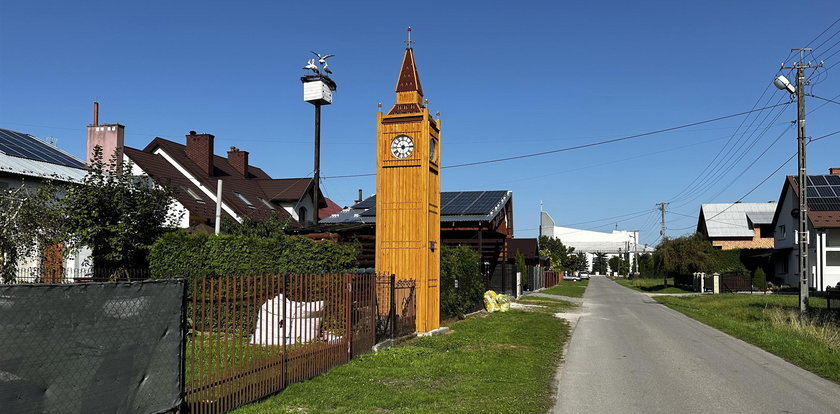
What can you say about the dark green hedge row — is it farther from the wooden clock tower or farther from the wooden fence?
the wooden fence

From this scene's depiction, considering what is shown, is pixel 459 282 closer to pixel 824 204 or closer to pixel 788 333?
pixel 788 333

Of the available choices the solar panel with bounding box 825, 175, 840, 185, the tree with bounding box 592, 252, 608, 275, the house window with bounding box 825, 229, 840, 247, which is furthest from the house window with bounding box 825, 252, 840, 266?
the tree with bounding box 592, 252, 608, 275

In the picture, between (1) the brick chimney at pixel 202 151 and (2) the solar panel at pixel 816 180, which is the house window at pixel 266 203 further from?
(2) the solar panel at pixel 816 180

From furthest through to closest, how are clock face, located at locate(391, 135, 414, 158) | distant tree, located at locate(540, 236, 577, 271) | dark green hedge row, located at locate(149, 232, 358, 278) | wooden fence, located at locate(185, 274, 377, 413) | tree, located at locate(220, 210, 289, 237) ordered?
distant tree, located at locate(540, 236, 577, 271), tree, located at locate(220, 210, 289, 237), clock face, located at locate(391, 135, 414, 158), dark green hedge row, located at locate(149, 232, 358, 278), wooden fence, located at locate(185, 274, 377, 413)

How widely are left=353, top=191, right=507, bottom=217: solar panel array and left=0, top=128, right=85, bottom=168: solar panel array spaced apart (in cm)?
1367

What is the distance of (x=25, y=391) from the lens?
5.29m

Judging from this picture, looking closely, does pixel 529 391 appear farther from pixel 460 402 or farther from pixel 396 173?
pixel 396 173

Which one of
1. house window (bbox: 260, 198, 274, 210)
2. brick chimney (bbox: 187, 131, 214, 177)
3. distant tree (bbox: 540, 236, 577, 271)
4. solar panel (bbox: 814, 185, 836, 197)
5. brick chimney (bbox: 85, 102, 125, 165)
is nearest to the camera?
brick chimney (bbox: 85, 102, 125, 165)

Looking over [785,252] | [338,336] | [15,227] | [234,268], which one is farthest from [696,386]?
[785,252]

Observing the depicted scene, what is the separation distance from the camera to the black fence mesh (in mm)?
5262

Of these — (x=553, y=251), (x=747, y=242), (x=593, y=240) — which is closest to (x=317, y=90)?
(x=747, y=242)

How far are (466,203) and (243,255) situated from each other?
1886 centimetres

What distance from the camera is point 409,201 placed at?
17391 millimetres

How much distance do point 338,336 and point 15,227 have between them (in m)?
9.78
